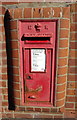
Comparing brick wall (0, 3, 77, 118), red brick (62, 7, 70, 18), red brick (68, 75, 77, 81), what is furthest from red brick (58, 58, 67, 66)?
red brick (62, 7, 70, 18)

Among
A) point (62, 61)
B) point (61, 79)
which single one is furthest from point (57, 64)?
point (61, 79)

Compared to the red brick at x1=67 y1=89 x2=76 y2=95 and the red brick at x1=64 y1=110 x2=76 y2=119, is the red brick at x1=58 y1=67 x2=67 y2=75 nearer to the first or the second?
the red brick at x1=67 y1=89 x2=76 y2=95

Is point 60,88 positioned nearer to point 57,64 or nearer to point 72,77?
point 72,77

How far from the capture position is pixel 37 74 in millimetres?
1867

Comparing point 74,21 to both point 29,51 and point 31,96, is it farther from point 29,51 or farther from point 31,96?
point 31,96

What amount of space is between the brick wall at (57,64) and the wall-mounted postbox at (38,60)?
7 centimetres

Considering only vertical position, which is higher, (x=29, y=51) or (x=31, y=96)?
(x=29, y=51)

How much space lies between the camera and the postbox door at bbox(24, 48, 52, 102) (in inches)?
70.8

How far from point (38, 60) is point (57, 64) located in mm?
256

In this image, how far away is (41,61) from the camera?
1.82 m

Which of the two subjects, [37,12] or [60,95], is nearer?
[37,12]

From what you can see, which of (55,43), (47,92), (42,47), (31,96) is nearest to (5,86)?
(31,96)

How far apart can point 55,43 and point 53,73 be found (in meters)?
0.40

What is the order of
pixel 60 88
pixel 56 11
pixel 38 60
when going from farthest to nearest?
pixel 60 88 < pixel 38 60 < pixel 56 11
